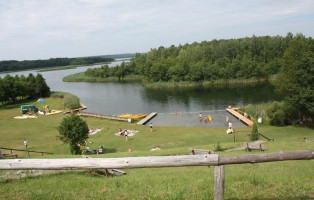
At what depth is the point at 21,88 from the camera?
6688 centimetres

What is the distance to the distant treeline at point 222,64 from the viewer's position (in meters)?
86.8

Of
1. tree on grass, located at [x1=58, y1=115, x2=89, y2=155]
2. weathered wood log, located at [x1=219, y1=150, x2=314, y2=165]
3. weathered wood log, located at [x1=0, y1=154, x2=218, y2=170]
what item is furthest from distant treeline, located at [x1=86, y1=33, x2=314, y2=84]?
weathered wood log, located at [x1=0, y1=154, x2=218, y2=170]

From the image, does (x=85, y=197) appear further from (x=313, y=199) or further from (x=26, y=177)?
(x=313, y=199)

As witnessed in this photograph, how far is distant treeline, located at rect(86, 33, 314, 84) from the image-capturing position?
86.8m

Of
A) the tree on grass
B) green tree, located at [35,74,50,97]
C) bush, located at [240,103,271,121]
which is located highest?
green tree, located at [35,74,50,97]

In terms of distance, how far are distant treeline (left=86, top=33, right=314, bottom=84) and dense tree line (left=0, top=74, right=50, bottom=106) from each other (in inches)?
1486

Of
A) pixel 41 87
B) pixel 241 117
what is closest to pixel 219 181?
pixel 241 117

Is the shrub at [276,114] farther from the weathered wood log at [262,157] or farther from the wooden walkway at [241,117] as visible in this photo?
the weathered wood log at [262,157]

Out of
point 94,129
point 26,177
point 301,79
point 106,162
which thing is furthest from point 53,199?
point 301,79

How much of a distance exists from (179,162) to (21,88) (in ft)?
238

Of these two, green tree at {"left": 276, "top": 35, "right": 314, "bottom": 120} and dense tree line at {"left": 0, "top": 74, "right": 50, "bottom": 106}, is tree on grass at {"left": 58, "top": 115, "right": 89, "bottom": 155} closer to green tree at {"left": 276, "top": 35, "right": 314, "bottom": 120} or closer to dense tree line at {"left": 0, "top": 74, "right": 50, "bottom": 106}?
green tree at {"left": 276, "top": 35, "right": 314, "bottom": 120}

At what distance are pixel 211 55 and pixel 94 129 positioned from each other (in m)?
85.1

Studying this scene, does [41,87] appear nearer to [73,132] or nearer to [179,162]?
[73,132]

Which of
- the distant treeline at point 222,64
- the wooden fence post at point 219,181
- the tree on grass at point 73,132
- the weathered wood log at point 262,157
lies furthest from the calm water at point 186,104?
the wooden fence post at point 219,181
